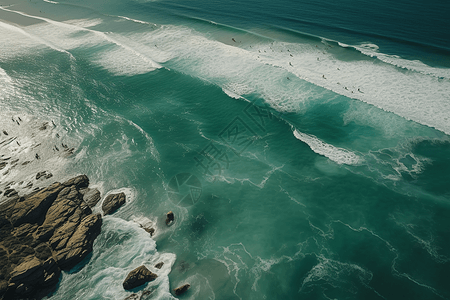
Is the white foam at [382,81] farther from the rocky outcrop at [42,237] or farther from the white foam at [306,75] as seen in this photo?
the rocky outcrop at [42,237]

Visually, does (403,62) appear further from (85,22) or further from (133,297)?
(85,22)

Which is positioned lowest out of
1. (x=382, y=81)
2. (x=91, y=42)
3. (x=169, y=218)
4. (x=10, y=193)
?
(x=10, y=193)

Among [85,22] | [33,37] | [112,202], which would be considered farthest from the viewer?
[85,22]

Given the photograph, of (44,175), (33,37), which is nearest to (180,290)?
(44,175)

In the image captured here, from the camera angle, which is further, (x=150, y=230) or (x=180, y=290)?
(x=150, y=230)

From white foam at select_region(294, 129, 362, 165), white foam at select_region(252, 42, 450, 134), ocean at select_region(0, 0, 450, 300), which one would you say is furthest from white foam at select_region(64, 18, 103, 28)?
white foam at select_region(294, 129, 362, 165)

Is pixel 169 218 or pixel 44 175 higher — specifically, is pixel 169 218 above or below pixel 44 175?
above

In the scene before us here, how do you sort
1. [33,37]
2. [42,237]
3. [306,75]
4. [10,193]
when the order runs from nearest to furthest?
[42,237] < [10,193] < [306,75] < [33,37]

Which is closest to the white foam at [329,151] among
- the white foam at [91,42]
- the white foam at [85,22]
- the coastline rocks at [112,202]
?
the coastline rocks at [112,202]
